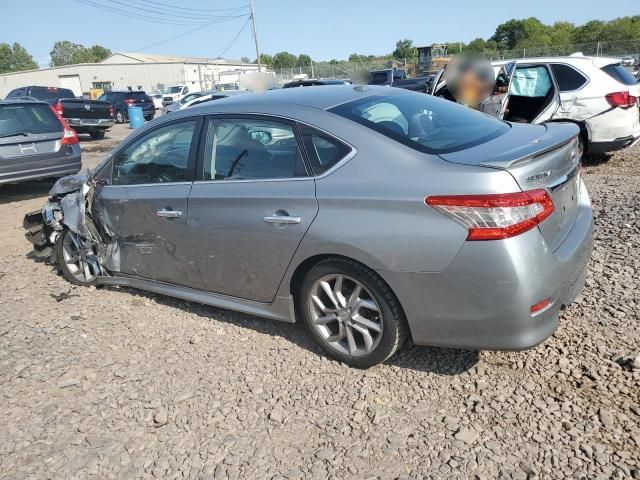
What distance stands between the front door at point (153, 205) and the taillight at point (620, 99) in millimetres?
6083

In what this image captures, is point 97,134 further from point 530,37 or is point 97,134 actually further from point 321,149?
point 530,37

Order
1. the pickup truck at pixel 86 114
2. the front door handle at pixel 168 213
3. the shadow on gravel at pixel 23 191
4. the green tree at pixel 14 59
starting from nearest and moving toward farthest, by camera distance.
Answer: the front door handle at pixel 168 213 < the shadow on gravel at pixel 23 191 < the pickup truck at pixel 86 114 < the green tree at pixel 14 59

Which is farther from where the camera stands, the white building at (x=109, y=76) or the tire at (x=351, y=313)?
the white building at (x=109, y=76)

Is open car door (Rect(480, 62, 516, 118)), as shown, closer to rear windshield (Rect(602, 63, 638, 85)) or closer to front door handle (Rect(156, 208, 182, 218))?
rear windshield (Rect(602, 63, 638, 85))

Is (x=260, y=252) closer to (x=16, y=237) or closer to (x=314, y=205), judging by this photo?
(x=314, y=205)

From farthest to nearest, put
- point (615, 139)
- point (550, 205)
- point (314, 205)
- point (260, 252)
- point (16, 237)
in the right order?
point (615, 139) < point (16, 237) < point (260, 252) < point (314, 205) < point (550, 205)

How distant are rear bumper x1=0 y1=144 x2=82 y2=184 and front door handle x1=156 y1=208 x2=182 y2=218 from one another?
5.70 m

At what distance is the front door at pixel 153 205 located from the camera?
143 inches

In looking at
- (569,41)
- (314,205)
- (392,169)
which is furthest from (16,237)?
(569,41)

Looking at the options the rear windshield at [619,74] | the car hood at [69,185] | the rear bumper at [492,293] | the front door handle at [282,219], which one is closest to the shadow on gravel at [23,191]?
the car hood at [69,185]

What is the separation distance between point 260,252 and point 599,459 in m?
2.06

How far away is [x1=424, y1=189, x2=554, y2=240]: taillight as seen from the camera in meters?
2.39

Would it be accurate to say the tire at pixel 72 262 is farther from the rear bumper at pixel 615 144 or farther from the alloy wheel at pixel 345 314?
the rear bumper at pixel 615 144

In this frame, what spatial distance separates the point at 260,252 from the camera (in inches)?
126
